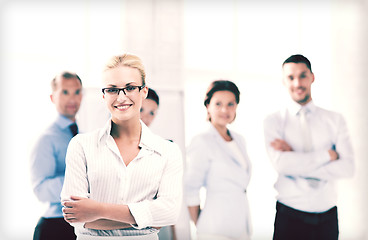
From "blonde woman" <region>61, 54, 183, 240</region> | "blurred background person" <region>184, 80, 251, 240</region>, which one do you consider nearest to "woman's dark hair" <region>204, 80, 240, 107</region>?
"blurred background person" <region>184, 80, 251, 240</region>

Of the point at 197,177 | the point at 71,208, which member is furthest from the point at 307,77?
the point at 71,208

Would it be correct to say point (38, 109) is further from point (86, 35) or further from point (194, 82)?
point (194, 82)

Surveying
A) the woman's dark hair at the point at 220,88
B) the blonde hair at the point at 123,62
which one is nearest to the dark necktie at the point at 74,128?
the blonde hair at the point at 123,62

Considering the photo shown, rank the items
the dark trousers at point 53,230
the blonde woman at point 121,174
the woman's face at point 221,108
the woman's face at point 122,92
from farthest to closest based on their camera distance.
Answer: the woman's face at point 221,108, the dark trousers at point 53,230, the woman's face at point 122,92, the blonde woman at point 121,174

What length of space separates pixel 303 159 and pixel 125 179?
1314 millimetres

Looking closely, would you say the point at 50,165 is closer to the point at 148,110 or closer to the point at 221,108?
the point at 148,110

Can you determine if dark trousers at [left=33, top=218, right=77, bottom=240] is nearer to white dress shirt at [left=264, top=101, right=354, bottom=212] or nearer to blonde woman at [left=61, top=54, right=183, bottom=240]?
blonde woman at [left=61, top=54, right=183, bottom=240]

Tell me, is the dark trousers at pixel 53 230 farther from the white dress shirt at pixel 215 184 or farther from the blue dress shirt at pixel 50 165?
the white dress shirt at pixel 215 184

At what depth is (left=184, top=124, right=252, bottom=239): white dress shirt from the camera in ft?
9.30

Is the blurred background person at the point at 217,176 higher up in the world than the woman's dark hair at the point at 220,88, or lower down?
lower down

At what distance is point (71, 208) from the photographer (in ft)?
7.23

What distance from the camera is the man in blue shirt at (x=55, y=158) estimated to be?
2.59 metres

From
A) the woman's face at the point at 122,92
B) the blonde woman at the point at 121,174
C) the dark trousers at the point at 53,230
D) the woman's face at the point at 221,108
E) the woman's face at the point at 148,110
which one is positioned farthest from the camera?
the woman's face at the point at 221,108

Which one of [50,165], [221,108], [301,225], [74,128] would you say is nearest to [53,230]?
[50,165]
